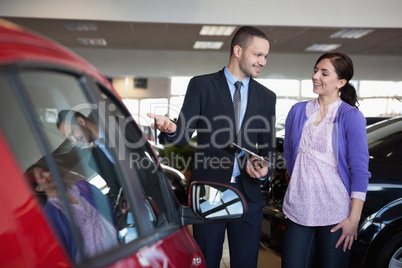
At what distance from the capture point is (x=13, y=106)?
2.45 ft

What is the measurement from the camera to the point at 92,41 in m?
15.5

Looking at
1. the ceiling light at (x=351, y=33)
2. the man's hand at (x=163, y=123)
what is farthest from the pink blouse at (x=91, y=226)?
the ceiling light at (x=351, y=33)

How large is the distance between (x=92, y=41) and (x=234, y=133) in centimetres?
1387

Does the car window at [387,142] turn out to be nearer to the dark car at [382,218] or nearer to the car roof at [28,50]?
the dark car at [382,218]

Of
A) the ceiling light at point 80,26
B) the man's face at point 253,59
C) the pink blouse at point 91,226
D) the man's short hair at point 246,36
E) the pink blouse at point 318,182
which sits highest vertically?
the ceiling light at point 80,26

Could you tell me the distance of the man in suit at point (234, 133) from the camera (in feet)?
7.63

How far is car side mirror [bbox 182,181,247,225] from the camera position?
1357mm

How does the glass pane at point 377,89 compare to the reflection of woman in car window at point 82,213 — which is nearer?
the reflection of woman in car window at point 82,213

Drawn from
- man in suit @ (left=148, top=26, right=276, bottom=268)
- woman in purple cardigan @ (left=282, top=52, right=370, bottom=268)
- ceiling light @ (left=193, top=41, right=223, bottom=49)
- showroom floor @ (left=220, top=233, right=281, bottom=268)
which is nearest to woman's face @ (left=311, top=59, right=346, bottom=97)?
woman in purple cardigan @ (left=282, top=52, right=370, bottom=268)

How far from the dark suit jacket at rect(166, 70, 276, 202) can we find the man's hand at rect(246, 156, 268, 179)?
6.2 inches

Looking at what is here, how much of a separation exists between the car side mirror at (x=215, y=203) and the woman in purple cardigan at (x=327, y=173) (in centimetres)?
95

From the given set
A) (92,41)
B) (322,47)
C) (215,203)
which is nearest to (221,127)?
(215,203)

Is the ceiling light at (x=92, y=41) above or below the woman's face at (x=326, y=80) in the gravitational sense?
above

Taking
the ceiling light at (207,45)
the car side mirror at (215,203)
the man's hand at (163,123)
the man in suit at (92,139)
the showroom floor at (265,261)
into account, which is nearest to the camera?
the man in suit at (92,139)
